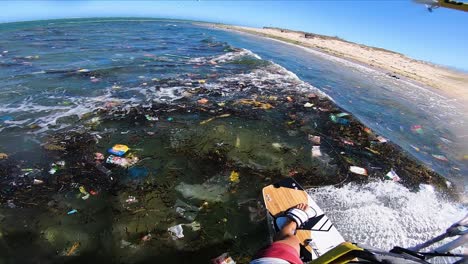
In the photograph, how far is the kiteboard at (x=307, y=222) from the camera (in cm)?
469

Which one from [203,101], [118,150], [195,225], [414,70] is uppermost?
[414,70]

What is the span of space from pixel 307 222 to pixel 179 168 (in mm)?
3228

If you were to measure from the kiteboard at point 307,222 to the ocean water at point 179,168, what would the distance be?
0.30 meters

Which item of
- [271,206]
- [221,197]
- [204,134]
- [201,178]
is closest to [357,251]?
[271,206]

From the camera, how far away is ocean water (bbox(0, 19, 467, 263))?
481 cm

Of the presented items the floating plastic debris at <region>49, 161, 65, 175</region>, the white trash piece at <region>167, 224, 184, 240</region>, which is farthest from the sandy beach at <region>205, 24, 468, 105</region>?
the floating plastic debris at <region>49, 161, 65, 175</region>

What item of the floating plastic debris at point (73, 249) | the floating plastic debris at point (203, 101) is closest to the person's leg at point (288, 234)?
the floating plastic debris at point (73, 249)

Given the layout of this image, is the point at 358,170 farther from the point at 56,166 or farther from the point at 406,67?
the point at 406,67

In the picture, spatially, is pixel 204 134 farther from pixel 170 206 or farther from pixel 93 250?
pixel 93 250

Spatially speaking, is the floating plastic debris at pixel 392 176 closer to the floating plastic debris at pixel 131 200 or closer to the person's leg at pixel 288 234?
the person's leg at pixel 288 234

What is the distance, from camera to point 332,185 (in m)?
6.60

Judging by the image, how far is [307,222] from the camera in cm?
505

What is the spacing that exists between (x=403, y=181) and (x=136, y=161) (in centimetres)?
669

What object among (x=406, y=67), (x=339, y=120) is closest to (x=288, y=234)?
(x=339, y=120)
